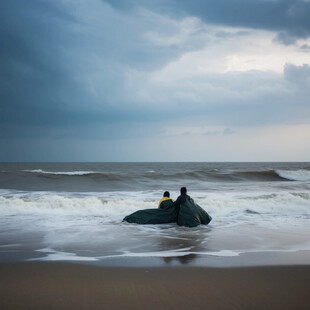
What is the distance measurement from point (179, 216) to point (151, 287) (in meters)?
4.84

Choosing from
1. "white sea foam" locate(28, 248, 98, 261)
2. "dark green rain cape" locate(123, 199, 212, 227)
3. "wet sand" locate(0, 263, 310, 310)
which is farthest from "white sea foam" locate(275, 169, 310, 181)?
"white sea foam" locate(28, 248, 98, 261)

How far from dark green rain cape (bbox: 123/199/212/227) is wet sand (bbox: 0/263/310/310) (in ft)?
12.8

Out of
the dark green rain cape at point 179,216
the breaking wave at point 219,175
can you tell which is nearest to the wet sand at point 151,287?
the dark green rain cape at point 179,216

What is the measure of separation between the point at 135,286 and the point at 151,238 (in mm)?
3106

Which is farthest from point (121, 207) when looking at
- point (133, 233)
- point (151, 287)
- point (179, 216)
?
point (151, 287)

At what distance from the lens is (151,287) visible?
3.78 metres

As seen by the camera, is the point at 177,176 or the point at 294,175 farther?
the point at 294,175

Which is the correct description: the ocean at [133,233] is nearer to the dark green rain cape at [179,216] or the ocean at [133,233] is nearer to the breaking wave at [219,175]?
the dark green rain cape at [179,216]

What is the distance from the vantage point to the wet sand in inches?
131

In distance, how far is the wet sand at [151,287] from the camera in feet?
10.9

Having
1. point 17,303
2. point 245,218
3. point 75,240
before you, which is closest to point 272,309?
point 17,303

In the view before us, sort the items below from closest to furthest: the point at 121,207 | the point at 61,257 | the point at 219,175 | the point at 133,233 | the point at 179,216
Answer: the point at 61,257 < the point at 133,233 < the point at 179,216 < the point at 121,207 < the point at 219,175

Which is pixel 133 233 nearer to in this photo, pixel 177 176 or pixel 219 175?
pixel 177 176

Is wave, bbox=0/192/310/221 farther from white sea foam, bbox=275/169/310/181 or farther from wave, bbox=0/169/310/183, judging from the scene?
white sea foam, bbox=275/169/310/181
